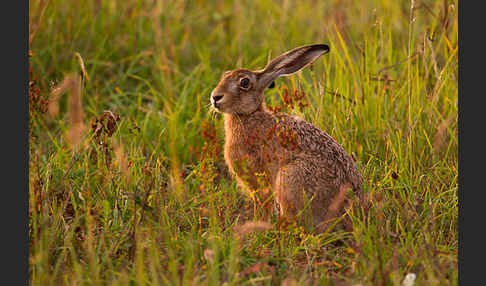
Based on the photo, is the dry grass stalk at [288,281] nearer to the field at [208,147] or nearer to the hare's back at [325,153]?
the field at [208,147]

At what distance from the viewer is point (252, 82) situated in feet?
16.0

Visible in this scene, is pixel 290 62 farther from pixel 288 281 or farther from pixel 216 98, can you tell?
pixel 288 281

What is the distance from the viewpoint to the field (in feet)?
12.0

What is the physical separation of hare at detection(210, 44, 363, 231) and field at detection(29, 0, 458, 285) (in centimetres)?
17

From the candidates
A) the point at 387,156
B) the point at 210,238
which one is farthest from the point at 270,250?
the point at 387,156

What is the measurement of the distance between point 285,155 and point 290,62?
2.37ft

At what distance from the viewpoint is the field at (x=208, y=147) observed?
3.65 metres

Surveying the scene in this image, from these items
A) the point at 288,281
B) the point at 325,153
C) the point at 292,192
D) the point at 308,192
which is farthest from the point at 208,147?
the point at 288,281

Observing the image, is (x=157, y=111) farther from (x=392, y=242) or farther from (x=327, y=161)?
(x=392, y=242)

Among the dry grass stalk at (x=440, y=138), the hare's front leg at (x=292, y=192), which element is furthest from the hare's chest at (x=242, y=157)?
the dry grass stalk at (x=440, y=138)

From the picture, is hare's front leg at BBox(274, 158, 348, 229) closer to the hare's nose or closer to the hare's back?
the hare's back

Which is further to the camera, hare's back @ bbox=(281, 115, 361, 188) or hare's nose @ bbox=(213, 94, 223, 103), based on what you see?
hare's nose @ bbox=(213, 94, 223, 103)

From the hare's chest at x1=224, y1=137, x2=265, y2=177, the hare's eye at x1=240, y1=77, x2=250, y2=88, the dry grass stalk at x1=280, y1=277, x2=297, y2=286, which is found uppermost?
the hare's eye at x1=240, y1=77, x2=250, y2=88

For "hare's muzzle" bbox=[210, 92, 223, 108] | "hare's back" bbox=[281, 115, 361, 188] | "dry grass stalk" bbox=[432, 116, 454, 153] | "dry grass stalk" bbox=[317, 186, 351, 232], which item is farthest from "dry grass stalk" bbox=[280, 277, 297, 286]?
"dry grass stalk" bbox=[432, 116, 454, 153]
